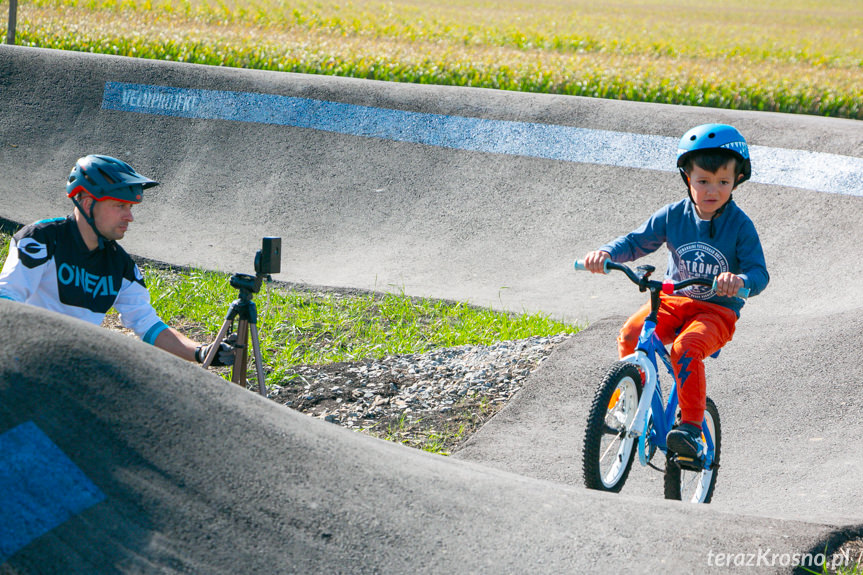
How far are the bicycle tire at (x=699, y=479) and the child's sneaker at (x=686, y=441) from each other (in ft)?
0.57

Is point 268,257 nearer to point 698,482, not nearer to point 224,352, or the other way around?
point 224,352

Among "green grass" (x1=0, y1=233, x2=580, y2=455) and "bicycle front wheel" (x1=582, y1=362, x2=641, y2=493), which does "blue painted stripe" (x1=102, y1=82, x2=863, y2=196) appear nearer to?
"green grass" (x1=0, y1=233, x2=580, y2=455)

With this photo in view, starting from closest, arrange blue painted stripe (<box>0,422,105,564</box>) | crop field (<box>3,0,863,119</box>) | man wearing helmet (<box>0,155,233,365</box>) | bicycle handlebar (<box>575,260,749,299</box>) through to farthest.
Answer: blue painted stripe (<box>0,422,105,564</box>)
bicycle handlebar (<box>575,260,749,299</box>)
man wearing helmet (<box>0,155,233,365</box>)
crop field (<box>3,0,863,119</box>)

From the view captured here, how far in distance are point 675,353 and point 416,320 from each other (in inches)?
135

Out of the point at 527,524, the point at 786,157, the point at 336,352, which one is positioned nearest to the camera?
the point at 527,524

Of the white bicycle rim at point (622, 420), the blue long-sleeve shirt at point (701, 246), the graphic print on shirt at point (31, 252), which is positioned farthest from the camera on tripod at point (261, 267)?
the white bicycle rim at point (622, 420)

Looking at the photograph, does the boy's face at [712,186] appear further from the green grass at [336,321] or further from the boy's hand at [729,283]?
the green grass at [336,321]

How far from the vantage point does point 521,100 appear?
10.4m

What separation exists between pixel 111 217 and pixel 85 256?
0.72 feet

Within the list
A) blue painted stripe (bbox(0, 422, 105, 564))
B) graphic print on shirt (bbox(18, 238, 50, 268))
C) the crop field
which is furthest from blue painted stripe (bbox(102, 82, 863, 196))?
blue painted stripe (bbox(0, 422, 105, 564))

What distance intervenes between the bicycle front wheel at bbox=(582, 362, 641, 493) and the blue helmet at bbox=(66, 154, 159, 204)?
2250 millimetres

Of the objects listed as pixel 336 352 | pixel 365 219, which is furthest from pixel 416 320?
pixel 365 219

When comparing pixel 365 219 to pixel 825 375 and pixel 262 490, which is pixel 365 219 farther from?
pixel 262 490

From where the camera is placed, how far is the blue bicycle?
11.5ft
